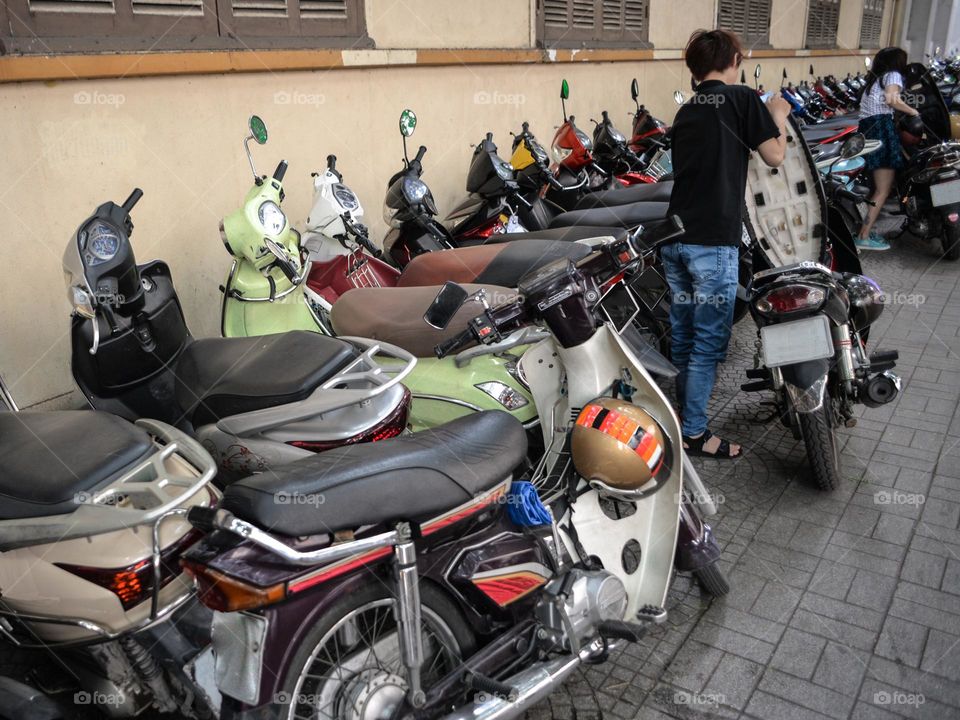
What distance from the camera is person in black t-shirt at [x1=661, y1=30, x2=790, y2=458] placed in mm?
3809

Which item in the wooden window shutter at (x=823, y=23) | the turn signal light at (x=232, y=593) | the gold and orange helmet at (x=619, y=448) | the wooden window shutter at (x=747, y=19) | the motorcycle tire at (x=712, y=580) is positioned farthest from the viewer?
the wooden window shutter at (x=823, y=23)

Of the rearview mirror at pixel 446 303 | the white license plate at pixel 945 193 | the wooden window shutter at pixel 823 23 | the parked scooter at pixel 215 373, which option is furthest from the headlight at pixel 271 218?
the wooden window shutter at pixel 823 23

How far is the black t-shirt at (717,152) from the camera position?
379 centimetres

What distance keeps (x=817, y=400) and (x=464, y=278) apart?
165 centimetres

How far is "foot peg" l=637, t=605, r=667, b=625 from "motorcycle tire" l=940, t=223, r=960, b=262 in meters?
6.34

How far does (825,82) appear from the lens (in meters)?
13.3

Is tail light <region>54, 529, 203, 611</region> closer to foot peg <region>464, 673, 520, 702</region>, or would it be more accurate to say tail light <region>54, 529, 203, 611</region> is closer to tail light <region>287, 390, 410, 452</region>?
tail light <region>287, 390, 410, 452</region>

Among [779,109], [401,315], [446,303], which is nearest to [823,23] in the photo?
[779,109]

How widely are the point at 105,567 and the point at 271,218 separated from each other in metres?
2.01

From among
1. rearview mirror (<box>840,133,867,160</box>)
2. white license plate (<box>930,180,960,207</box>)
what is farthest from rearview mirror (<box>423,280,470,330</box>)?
white license plate (<box>930,180,960,207</box>)

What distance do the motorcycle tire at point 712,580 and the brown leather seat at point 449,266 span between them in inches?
63.2

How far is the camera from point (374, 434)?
2.69 metres

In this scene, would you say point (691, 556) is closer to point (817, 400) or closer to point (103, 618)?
point (817, 400)

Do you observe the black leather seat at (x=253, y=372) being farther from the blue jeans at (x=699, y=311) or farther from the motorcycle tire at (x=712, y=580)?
the blue jeans at (x=699, y=311)
